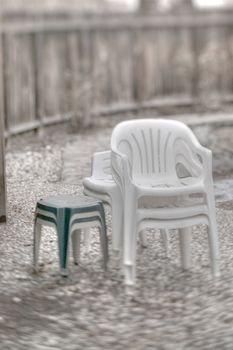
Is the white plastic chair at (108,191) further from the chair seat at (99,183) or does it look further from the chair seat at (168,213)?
the chair seat at (168,213)

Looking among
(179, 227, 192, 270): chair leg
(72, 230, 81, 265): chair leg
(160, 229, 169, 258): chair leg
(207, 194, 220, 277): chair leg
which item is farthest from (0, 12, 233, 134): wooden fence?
(207, 194, 220, 277): chair leg

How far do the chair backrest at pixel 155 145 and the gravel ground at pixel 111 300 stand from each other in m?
0.54

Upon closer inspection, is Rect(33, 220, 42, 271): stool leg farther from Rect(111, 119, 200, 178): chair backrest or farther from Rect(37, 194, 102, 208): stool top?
Rect(111, 119, 200, 178): chair backrest

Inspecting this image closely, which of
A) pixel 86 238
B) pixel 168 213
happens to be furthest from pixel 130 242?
pixel 86 238

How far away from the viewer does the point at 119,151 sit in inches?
239

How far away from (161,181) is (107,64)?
827 centimetres

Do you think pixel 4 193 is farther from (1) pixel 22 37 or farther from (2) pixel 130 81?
(2) pixel 130 81

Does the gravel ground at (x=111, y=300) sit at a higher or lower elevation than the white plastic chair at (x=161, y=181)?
lower

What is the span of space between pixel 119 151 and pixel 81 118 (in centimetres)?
717

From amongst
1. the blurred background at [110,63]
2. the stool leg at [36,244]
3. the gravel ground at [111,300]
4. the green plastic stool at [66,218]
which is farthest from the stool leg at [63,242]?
the blurred background at [110,63]

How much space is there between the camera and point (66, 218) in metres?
5.58

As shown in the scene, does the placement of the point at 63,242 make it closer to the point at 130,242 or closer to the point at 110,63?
the point at 130,242

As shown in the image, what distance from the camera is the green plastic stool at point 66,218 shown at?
5.59m

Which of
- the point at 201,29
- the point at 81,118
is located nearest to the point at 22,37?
the point at 81,118
